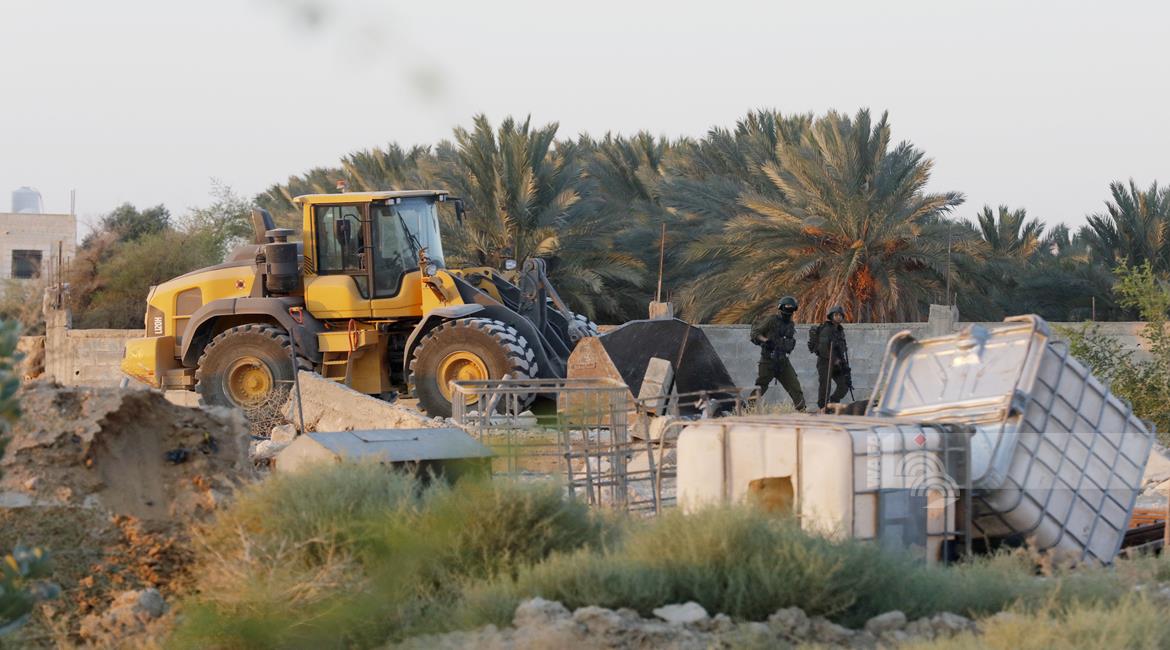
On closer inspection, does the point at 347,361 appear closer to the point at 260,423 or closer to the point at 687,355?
the point at 260,423

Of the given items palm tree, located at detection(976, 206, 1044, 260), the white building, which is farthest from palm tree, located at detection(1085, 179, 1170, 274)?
the white building

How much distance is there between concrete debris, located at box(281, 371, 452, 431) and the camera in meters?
15.7

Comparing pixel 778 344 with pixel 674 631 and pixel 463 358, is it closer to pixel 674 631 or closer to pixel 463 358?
pixel 463 358

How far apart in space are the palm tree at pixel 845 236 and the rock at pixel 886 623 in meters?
18.6

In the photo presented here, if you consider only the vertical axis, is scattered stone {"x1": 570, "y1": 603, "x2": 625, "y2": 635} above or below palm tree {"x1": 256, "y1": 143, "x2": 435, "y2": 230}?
below

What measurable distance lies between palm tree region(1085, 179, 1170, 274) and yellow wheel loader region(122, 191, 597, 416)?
1450 cm

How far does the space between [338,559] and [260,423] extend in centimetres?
1038

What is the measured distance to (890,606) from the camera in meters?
7.66

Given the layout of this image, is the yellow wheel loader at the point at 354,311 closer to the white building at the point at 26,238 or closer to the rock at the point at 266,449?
the rock at the point at 266,449

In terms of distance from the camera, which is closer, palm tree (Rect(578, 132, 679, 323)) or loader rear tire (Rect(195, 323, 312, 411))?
loader rear tire (Rect(195, 323, 312, 411))

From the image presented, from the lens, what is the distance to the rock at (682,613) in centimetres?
725

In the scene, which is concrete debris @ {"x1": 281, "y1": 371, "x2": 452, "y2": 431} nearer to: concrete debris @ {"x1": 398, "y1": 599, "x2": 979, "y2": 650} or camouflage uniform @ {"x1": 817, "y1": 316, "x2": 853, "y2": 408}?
camouflage uniform @ {"x1": 817, "y1": 316, "x2": 853, "y2": 408}

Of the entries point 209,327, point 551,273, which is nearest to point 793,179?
point 551,273

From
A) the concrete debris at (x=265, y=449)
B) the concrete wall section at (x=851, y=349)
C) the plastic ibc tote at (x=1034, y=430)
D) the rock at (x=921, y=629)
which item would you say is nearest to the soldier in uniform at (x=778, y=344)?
the concrete wall section at (x=851, y=349)
